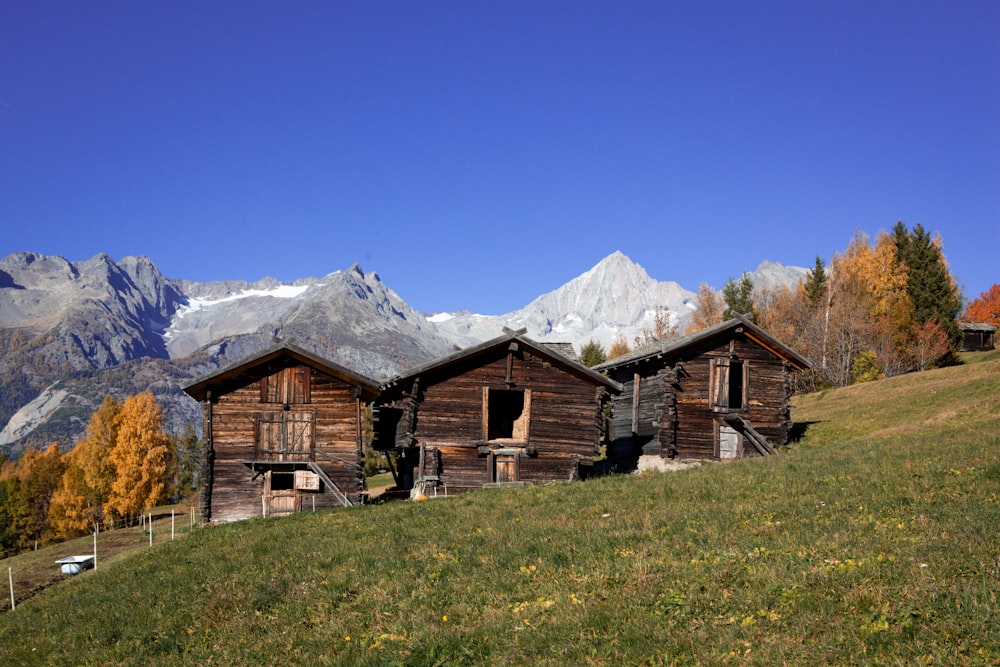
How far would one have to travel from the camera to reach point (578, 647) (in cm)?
978

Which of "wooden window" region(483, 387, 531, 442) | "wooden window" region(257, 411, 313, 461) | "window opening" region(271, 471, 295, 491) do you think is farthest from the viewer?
"window opening" region(271, 471, 295, 491)

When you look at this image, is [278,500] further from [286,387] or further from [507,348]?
[507,348]

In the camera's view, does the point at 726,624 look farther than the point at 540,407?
No

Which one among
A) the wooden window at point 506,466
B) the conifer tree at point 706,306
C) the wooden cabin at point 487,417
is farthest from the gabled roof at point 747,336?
the conifer tree at point 706,306

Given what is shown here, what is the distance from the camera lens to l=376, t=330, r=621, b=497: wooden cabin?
33500mm

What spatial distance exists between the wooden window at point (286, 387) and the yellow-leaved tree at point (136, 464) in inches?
1695

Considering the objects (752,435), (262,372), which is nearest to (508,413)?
(752,435)

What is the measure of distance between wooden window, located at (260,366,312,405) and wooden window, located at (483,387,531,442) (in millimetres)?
8501

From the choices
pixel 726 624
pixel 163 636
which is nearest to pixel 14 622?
pixel 163 636

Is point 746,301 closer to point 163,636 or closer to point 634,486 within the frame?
point 634,486

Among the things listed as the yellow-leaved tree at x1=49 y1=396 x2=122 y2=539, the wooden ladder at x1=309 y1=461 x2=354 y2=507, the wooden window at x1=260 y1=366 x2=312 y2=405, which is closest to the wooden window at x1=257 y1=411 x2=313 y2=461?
the wooden ladder at x1=309 y1=461 x2=354 y2=507

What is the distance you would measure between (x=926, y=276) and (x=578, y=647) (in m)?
72.6

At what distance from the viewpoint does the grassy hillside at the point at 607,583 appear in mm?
9281

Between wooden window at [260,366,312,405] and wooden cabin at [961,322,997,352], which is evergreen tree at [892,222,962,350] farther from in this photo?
wooden window at [260,366,312,405]
